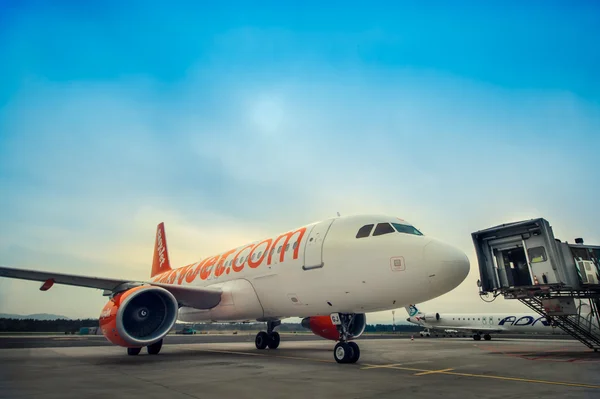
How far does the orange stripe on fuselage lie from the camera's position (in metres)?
12.3

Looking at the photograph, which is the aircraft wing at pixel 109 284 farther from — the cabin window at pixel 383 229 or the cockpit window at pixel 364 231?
the cabin window at pixel 383 229

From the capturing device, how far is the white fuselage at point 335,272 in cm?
855

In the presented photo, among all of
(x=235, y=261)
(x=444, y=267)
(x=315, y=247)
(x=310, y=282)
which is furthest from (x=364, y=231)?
(x=235, y=261)

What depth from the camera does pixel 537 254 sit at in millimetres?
14289

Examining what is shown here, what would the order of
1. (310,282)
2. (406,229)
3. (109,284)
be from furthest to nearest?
(109,284)
(310,282)
(406,229)

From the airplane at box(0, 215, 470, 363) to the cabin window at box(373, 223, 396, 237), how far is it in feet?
0.09

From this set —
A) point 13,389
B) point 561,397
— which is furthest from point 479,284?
point 13,389

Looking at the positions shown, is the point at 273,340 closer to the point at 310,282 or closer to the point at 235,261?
the point at 235,261

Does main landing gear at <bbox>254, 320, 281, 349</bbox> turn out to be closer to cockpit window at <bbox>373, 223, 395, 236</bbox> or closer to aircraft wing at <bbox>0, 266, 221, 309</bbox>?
aircraft wing at <bbox>0, 266, 221, 309</bbox>

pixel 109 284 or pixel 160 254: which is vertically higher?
pixel 160 254

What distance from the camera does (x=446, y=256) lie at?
27.8 feet

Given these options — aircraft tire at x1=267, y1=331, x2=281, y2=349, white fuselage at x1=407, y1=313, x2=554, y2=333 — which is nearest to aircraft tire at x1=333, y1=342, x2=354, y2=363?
aircraft tire at x1=267, y1=331, x2=281, y2=349

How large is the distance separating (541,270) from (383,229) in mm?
→ 8366

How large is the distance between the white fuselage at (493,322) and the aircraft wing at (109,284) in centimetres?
2970
